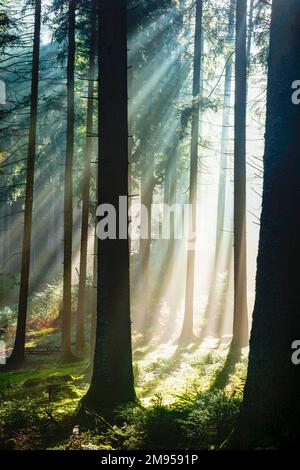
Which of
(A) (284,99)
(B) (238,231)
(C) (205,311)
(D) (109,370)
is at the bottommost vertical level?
(C) (205,311)

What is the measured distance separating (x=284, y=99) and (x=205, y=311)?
16153 mm

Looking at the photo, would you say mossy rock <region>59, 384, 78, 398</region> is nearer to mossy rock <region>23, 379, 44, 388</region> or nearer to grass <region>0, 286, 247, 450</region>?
grass <region>0, 286, 247, 450</region>

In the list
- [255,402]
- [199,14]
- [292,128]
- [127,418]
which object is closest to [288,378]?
[255,402]

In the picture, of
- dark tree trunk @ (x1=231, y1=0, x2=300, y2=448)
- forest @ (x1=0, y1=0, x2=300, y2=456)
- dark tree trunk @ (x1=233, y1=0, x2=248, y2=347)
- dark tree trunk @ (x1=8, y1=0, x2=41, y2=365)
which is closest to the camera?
dark tree trunk @ (x1=231, y1=0, x2=300, y2=448)

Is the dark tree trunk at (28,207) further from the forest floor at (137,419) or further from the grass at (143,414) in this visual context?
the forest floor at (137,419)

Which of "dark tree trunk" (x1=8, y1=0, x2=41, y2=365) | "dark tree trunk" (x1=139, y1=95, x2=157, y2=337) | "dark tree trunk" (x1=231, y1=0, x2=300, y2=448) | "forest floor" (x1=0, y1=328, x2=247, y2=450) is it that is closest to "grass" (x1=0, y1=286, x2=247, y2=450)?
"forest floor" (x1=0, y1=328, x2=247, y2=450)

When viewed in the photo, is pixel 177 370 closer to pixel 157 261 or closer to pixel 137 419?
pixel 137 419

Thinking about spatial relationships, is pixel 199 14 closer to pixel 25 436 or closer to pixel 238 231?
pixel 238 231

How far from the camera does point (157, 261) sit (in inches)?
1080

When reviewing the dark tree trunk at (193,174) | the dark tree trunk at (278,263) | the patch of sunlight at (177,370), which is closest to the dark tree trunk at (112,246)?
the patch of sunlight at (177,370)

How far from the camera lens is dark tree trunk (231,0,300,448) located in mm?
4633

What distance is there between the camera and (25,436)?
18.7ft

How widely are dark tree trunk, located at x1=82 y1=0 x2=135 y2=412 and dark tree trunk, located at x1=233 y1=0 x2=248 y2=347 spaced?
19.2 ft

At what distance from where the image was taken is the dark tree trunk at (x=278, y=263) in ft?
15.2
